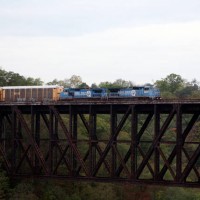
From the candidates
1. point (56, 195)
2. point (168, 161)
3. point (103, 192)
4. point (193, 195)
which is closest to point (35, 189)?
point (56, 195)

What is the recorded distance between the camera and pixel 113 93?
3100 inches

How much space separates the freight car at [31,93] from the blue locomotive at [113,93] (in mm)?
1218

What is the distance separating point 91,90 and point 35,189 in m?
19.1

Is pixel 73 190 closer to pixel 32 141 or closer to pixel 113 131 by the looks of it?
pixel 32 141

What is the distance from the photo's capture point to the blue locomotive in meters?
75.2

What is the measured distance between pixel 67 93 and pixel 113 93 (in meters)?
7.37

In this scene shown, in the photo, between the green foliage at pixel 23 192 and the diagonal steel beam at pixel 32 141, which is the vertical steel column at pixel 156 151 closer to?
the diagonal steel beam at pixel 32 141

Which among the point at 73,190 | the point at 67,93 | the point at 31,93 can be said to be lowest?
the point at 73,190

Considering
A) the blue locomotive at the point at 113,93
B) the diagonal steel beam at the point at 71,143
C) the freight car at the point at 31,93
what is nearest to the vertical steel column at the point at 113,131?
the diagonal steel beam at the point at 71,143

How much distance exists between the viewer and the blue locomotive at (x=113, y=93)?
75.2m

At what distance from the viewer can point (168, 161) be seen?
65000 mm

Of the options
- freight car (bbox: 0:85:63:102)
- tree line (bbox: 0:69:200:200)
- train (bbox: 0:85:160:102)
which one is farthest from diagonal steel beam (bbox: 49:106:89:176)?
tree line (bbox: 0:69:200:200)

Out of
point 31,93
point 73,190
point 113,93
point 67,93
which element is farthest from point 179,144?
point 73,190

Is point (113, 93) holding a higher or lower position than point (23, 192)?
higher
